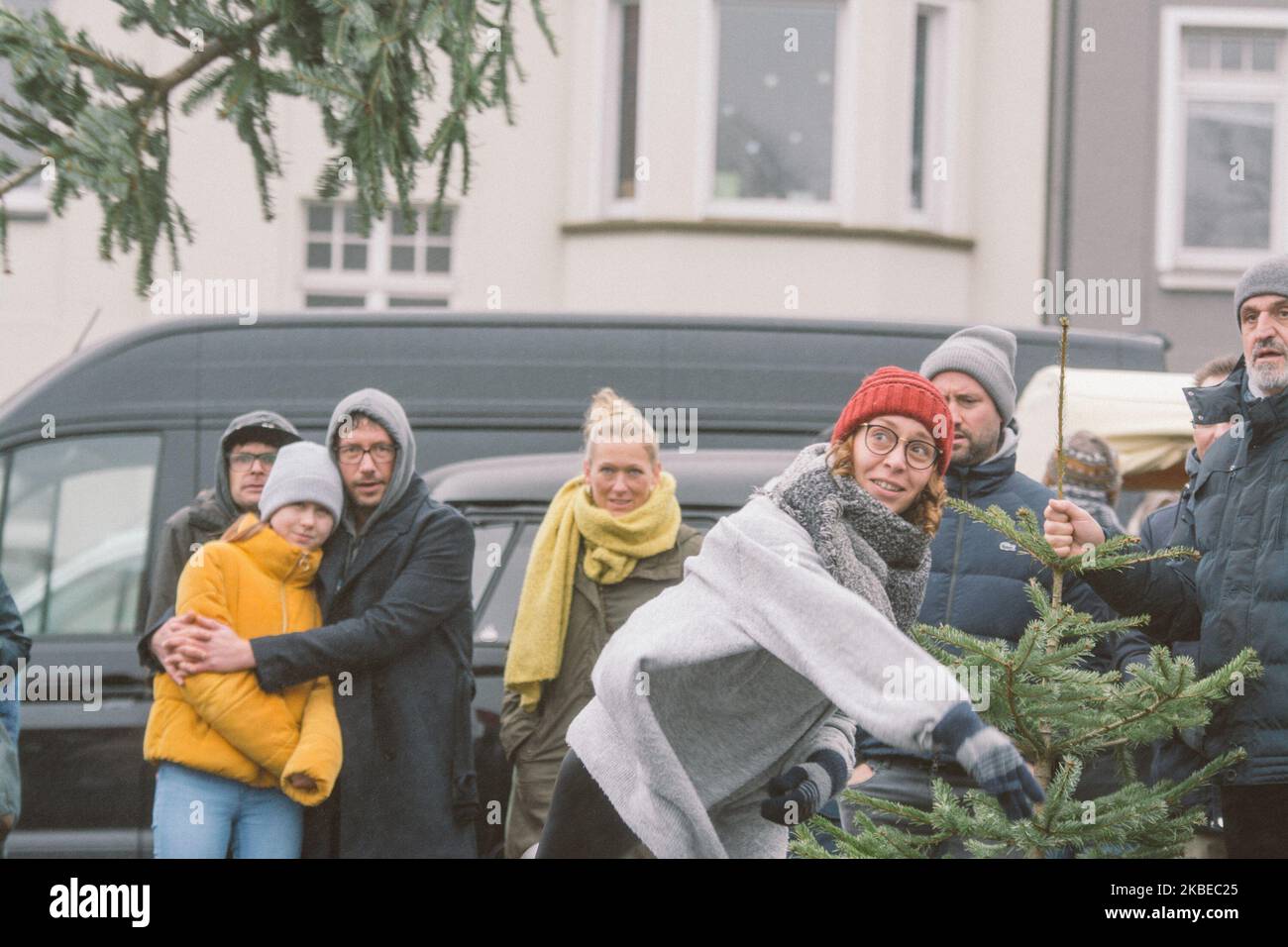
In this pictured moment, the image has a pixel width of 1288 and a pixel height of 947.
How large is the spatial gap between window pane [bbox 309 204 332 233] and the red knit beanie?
1153 centimetres

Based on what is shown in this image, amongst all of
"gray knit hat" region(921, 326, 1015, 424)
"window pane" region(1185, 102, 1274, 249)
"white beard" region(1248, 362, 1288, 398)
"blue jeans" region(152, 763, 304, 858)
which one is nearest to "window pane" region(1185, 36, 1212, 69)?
"window pane" region(1185, 102, 1274, 249)

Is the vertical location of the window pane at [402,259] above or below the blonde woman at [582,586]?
above

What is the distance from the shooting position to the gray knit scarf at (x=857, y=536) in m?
3.68

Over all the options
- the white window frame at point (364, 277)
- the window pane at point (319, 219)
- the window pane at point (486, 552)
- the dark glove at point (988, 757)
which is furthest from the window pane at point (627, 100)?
the dark glove at point (988, 757)

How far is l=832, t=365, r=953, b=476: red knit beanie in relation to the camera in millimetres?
3838

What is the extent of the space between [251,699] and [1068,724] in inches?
90.8

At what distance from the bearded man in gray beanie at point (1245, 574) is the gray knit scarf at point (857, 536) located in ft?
1.57

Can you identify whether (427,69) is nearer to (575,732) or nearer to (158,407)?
(575,732)

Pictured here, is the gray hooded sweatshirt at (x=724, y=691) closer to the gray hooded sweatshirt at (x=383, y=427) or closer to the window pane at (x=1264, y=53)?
the gray hooded sweatshirt at (x=383, y=427)

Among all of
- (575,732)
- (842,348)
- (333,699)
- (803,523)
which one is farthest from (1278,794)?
(842,348)

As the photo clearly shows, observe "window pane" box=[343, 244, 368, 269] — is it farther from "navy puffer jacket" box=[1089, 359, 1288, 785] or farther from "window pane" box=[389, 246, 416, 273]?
"navy puffer jacket" box=[1089, 359, 1288, 785]

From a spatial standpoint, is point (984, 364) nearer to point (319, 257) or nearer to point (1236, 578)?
point (1236, 578)

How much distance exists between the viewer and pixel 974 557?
4555 mm
